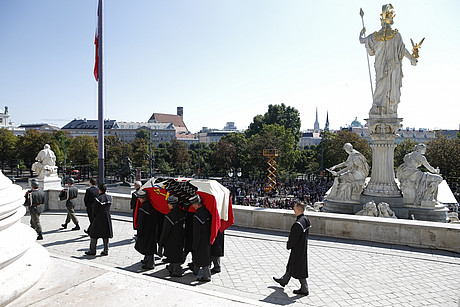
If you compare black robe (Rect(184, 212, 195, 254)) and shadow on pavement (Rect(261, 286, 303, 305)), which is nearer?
shadow on pavement (Rect(261, 286, 303, 305))

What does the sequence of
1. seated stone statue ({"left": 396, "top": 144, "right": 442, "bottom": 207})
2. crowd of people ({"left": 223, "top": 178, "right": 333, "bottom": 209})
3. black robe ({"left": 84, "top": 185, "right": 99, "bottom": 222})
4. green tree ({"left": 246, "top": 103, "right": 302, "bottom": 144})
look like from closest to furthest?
black robe ({"left": 84, "top": 185, "right": 99, "bottom": 222}), seated stone statue ({"left": 396, "top": 144, "right": 442, "bottom": 207}), crowd of people ({"left": 223, "top": 178, "right": 333, "bottom": 209}), green tree ({"left": 246, "top": 103, "right": 302, "bottom": 144})

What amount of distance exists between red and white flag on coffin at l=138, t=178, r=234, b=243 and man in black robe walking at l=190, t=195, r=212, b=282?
0.39 feet

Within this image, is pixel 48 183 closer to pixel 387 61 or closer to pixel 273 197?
pixel 387 61

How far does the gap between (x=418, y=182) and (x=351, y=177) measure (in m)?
2.18

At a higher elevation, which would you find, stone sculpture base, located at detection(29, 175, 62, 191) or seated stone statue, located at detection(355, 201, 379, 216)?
stone sculpture base, located at detection(29, 175, 62, 191)

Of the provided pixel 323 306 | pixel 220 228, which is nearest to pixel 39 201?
pixel 220 228

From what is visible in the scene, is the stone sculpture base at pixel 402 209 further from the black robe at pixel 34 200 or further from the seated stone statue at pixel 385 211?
the black robe at pixel 34 200

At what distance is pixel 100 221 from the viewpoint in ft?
23.4

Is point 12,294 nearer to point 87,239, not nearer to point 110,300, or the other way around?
point 110,300

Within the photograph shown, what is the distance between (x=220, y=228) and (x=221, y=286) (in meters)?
1.05

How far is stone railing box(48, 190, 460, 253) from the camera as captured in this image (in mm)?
7578

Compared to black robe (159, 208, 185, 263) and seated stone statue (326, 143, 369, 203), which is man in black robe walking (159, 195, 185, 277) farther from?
seated stone statue (326, 143, 369, 203)

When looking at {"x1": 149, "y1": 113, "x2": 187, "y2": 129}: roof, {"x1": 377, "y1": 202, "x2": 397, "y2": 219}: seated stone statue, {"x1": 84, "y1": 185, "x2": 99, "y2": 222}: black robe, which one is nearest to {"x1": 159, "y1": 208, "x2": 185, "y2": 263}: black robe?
{"x1": 84, "y1": 185, "x2": 99, "y2": 222}: black robe

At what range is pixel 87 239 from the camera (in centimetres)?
858
